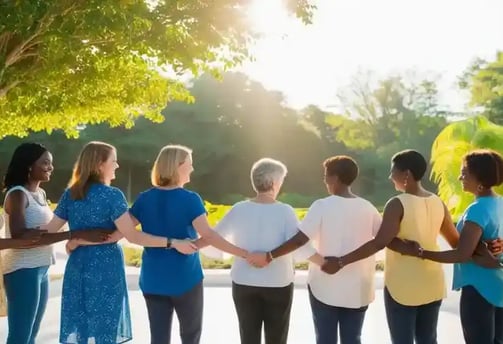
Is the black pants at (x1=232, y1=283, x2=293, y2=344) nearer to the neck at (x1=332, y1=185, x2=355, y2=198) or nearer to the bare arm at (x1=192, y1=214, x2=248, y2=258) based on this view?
the bare arm at (x1=192, y1=214, x2=248, y2=258)

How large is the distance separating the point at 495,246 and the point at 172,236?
2.02 m

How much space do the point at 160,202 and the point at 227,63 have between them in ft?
12.3

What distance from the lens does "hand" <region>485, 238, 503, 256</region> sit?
3898mm

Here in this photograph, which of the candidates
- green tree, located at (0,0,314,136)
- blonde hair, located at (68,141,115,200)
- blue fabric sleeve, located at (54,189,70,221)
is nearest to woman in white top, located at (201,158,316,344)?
blonde hair, located at (68,141,115,200)

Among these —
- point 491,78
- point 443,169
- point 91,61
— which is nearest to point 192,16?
point 91,61

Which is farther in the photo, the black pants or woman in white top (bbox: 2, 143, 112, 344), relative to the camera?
woman in white top (bbox: 2, 143, 112, 344)

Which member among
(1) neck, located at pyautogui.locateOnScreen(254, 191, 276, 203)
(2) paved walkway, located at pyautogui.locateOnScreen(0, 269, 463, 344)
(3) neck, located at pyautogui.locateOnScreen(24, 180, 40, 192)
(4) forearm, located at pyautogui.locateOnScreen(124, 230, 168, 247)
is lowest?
(2) paved walkway, located at pyautogui.locateOnScreen(0, 269, 463, 344)

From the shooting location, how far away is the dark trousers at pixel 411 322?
4047 mm

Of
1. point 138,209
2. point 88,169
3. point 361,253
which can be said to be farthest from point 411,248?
point 88,169

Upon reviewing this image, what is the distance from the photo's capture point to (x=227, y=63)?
7648 millimetres

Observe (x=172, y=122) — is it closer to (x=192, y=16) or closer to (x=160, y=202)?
(x=192, y=16)

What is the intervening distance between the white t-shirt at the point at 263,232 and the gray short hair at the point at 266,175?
0.39 feet

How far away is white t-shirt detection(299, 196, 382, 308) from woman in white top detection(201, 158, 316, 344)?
0.17m

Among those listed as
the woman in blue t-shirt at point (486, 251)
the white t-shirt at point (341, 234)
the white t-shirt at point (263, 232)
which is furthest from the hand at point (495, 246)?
the white t-shirt at point (263, 232)
